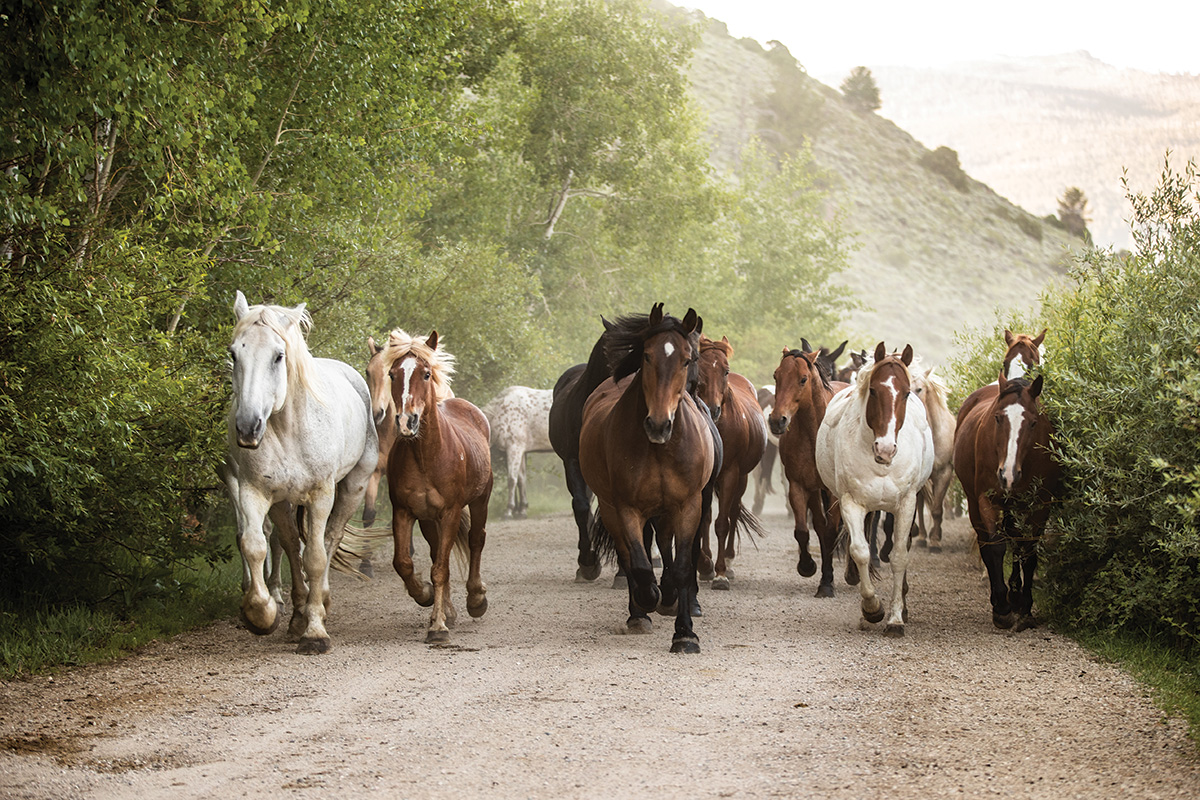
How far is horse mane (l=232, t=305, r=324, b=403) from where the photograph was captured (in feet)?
23.1

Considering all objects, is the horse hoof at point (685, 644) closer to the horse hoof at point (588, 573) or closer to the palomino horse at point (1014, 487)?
the palomino horse at point (1014, 487)

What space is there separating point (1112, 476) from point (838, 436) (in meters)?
2.14

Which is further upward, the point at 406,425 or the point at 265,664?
the point at 406,425

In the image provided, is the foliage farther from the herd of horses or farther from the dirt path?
the dirt path

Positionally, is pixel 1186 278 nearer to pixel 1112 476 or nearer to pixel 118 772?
pixel 1112 476

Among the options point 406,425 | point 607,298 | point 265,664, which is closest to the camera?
point 265,664

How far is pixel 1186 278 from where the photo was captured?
25.1 feet

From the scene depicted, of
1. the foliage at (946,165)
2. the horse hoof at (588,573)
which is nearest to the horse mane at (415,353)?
the horse hoof at (588,573)

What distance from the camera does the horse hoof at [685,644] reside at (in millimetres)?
7375

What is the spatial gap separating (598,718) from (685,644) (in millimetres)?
1843

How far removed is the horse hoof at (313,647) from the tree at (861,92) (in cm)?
9884

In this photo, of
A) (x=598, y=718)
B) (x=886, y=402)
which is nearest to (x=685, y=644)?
(x=598, y=718)

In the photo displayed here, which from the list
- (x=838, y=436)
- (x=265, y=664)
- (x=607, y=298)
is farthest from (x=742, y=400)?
(x=607, y=298)

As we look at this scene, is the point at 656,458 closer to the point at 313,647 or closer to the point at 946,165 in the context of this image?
the point at 313,647
